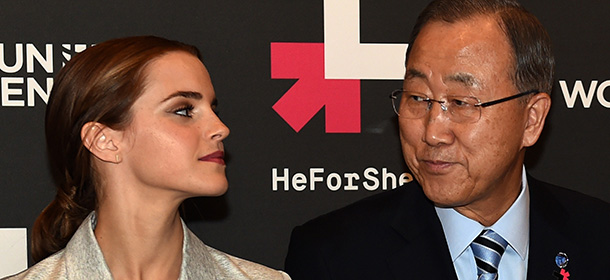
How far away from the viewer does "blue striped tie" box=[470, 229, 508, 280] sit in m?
2.08

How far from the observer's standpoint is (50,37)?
2564 mm

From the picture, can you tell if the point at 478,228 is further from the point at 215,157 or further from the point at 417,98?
the point at 215,157

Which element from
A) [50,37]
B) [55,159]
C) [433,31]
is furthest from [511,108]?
[50,37]

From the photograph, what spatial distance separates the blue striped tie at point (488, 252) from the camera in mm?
2084

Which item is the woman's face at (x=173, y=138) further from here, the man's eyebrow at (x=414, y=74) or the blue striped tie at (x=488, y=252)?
the blue striped tie at (x=488, y=252)

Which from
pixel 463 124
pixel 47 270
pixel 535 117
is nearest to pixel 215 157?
pixel 47 270

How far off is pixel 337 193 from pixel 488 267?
0.75 m

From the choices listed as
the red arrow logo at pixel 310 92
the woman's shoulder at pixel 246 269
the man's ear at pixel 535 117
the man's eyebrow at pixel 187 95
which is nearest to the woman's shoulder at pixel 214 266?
the woman's shoulder at pixel 246 269

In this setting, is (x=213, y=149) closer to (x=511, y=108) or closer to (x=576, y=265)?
(x=511, y=108)

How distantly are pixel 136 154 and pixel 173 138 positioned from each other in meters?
0.11

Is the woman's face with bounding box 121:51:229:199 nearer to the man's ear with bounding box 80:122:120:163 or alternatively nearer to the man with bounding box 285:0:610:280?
the man's ear with bounding box 80:122:120:163

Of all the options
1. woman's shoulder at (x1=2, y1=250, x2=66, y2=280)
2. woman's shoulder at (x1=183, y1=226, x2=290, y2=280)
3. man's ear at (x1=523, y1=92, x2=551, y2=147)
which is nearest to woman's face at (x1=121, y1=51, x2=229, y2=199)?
woman's shoulder at (x1=183, y1=226, x2=290, y2=280)

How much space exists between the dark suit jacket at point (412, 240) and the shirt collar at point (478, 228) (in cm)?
2

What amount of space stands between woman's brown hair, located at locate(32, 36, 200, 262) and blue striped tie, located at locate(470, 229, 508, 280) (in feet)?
3.05
